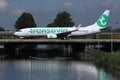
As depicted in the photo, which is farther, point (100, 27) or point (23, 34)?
point (100, 27)

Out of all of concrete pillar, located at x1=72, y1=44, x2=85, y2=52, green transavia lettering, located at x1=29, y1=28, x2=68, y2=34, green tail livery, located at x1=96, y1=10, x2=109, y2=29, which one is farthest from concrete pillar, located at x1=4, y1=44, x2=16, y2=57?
green tail livery, located at x1=96, y1=10, x2=109, y2=29

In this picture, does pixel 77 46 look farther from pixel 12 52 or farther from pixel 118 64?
pixel 118 64

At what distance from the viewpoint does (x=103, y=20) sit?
143125 mm

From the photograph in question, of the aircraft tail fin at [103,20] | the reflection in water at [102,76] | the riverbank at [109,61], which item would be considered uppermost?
the aircraft tail fin at [103,20]

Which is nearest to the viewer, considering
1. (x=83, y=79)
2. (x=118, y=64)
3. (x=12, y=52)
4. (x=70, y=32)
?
(x=83, y=79)

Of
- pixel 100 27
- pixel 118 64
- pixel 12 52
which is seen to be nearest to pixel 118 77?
pixel 118 64

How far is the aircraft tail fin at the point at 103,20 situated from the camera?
466 feet

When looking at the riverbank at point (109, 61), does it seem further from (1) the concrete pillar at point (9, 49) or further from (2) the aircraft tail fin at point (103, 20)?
(1) the concrete pillar at point (9, 49)

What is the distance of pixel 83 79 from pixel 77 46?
264 ft

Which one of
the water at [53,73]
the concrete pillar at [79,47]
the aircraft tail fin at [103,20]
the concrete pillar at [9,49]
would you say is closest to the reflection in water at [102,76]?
the water at [53,73]

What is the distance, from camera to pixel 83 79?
2429 inches

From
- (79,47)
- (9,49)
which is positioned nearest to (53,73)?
(79,47)

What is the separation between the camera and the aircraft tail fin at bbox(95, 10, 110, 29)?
142087 millimetres

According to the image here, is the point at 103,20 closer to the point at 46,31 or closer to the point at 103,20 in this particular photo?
the point at 103,20
